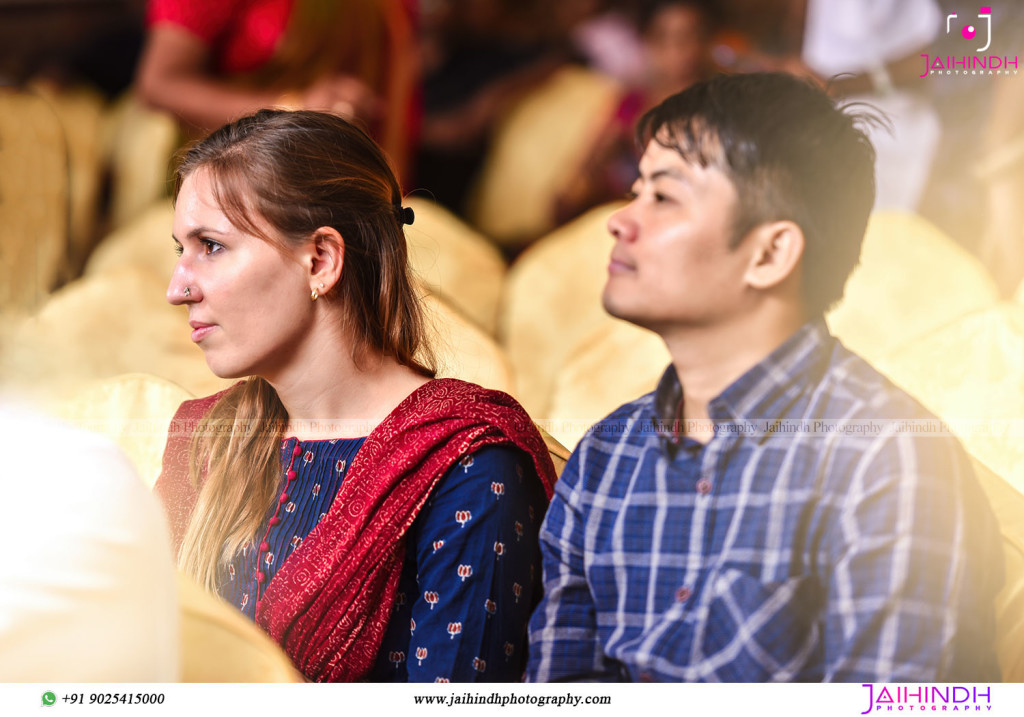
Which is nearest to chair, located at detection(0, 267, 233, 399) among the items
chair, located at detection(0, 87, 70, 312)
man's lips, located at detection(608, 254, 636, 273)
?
chair, located at detection(0, 87, 70, 312)

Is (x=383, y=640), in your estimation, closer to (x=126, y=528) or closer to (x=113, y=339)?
(x=126, y=528)

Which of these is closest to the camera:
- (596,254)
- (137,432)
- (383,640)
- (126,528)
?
(126,528)

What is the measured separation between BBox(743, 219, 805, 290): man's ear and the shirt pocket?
0.26 metres

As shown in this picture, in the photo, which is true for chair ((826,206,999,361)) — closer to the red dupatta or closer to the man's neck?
the man's neck

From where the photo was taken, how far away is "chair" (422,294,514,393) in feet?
3.72

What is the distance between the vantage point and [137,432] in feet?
4.00

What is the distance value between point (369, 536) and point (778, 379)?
0.40 meters

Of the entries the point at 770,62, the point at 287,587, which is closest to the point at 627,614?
the point at 287,587

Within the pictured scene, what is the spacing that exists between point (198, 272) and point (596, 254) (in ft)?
2.06

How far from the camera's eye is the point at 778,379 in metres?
0.92

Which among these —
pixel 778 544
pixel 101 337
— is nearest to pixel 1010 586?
pixel 778 544

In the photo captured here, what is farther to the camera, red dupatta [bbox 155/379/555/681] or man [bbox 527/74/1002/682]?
red dupatta [bbox 155/379/555/681]

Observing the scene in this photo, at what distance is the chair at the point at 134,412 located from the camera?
1.20 meters
